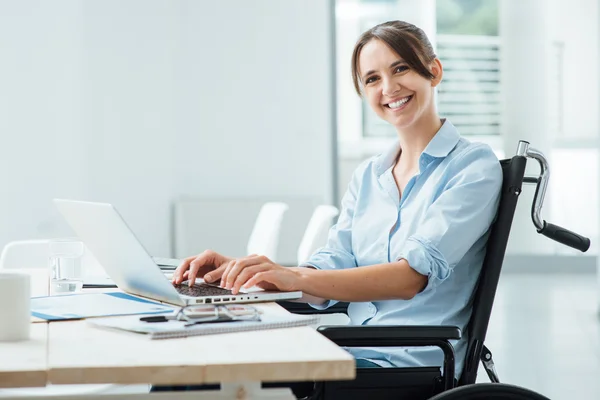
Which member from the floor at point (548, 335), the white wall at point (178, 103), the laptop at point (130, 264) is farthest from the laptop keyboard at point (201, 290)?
the white wall at point (178, 103)

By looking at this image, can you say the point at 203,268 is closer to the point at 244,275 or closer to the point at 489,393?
the point at 244,275

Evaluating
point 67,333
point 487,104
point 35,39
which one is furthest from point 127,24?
point 67,333

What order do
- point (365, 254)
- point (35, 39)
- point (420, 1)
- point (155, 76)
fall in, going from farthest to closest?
1. point (420, 1)
2. point (155, 76)
3. point (35, 39)
4. point (365, 254)

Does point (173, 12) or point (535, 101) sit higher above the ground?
point (173, 12)

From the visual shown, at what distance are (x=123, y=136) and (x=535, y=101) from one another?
329cm

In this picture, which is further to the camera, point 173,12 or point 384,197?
point 173,12

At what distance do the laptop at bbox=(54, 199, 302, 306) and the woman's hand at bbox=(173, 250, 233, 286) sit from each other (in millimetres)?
18

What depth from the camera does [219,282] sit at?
1.54 metres

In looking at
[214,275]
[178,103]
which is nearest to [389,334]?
[214,275]

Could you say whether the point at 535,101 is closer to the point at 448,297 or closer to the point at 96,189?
the point at 96,189

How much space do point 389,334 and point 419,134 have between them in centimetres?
56

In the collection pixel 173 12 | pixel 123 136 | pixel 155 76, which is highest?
pixel 173 12

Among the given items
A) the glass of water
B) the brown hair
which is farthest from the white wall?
the brown hair

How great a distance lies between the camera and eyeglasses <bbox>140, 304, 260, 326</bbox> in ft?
3.69
